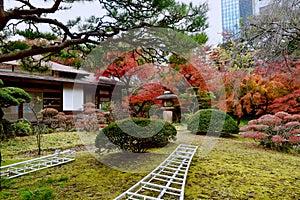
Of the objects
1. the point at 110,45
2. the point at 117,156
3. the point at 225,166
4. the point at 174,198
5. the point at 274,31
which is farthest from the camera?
the point at 117,156

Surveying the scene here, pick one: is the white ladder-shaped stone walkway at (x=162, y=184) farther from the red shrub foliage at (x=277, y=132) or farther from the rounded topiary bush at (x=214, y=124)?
the rounded topiary bush at (x=214, y=124)

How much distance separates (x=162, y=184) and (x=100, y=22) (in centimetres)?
231

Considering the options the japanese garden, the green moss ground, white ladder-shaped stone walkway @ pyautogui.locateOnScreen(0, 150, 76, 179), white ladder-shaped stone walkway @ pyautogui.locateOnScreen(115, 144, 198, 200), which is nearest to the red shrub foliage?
the japanese garden

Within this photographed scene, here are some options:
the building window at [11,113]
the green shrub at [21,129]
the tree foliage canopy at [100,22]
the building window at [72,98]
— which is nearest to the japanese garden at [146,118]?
the tree foliage canopy at [100,22]

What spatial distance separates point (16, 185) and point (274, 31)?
386 cm

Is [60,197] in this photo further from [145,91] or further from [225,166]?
[145,91]

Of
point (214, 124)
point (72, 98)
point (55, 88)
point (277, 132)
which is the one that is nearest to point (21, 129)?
point (55, 88)

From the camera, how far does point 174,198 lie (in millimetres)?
2154

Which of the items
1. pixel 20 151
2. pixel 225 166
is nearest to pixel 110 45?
pixel 225 166

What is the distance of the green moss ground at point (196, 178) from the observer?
231 cm

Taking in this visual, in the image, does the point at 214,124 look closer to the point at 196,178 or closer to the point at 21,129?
the point at 196,178

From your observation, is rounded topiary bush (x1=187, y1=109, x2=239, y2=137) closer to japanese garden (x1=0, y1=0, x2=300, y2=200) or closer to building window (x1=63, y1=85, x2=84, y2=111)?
japanese garden (x1=0, y1=0, x2=300, y2=200)

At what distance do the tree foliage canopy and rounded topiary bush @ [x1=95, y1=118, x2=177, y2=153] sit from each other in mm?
1600

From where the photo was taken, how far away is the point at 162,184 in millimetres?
2562
